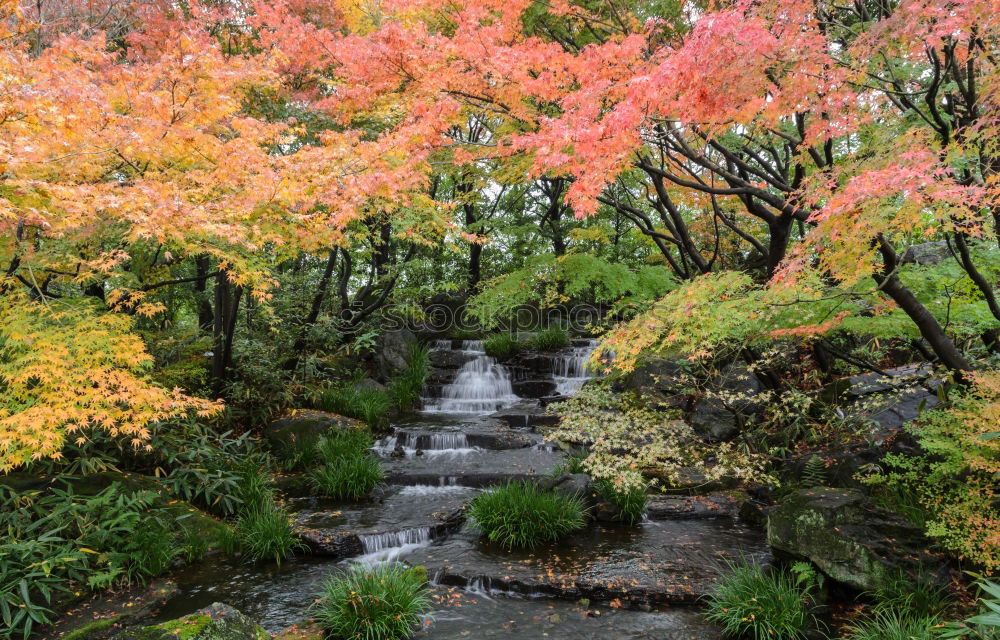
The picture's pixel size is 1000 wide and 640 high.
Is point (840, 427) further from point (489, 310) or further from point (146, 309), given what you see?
point (146, 309)

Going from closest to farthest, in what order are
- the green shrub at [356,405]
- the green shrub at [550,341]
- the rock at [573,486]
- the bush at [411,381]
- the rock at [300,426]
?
the rock at [573,486] < the rock at [300,426] < the green shrub at [356,405] < the bush at [411,381] < the green shrub at [550,341]

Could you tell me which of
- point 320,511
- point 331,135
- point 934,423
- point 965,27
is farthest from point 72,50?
point 934,423

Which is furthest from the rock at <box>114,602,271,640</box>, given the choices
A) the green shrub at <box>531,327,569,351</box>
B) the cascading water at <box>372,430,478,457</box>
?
the green shrub at <box>531,327,569,351</box>

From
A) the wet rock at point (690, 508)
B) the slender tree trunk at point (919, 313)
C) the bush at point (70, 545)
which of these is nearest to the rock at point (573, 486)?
the wet rock at point (690, 508)

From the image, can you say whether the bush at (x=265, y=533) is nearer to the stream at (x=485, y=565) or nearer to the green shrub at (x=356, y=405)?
the stream at (x=485, y=565)

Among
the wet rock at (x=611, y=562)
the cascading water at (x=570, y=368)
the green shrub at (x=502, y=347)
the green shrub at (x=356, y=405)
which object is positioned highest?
the green shrub at (x=502, y=347)

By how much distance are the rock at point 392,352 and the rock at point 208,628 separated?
881cm

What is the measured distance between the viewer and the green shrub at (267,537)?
5859mm

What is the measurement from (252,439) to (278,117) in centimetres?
563

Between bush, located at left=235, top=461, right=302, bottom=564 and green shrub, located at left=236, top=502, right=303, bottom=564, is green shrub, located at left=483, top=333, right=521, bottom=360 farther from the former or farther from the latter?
green shrub, located at left=236, top=502, right=303, bottom=564

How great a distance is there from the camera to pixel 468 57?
5.98m

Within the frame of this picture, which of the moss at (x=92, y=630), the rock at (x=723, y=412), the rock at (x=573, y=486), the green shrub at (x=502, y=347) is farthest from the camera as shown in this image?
the green shrub at (x=502, y=347)

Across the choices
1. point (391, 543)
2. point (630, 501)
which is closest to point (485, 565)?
point (391, 543)

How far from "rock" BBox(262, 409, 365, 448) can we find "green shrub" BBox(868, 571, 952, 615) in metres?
7.69
